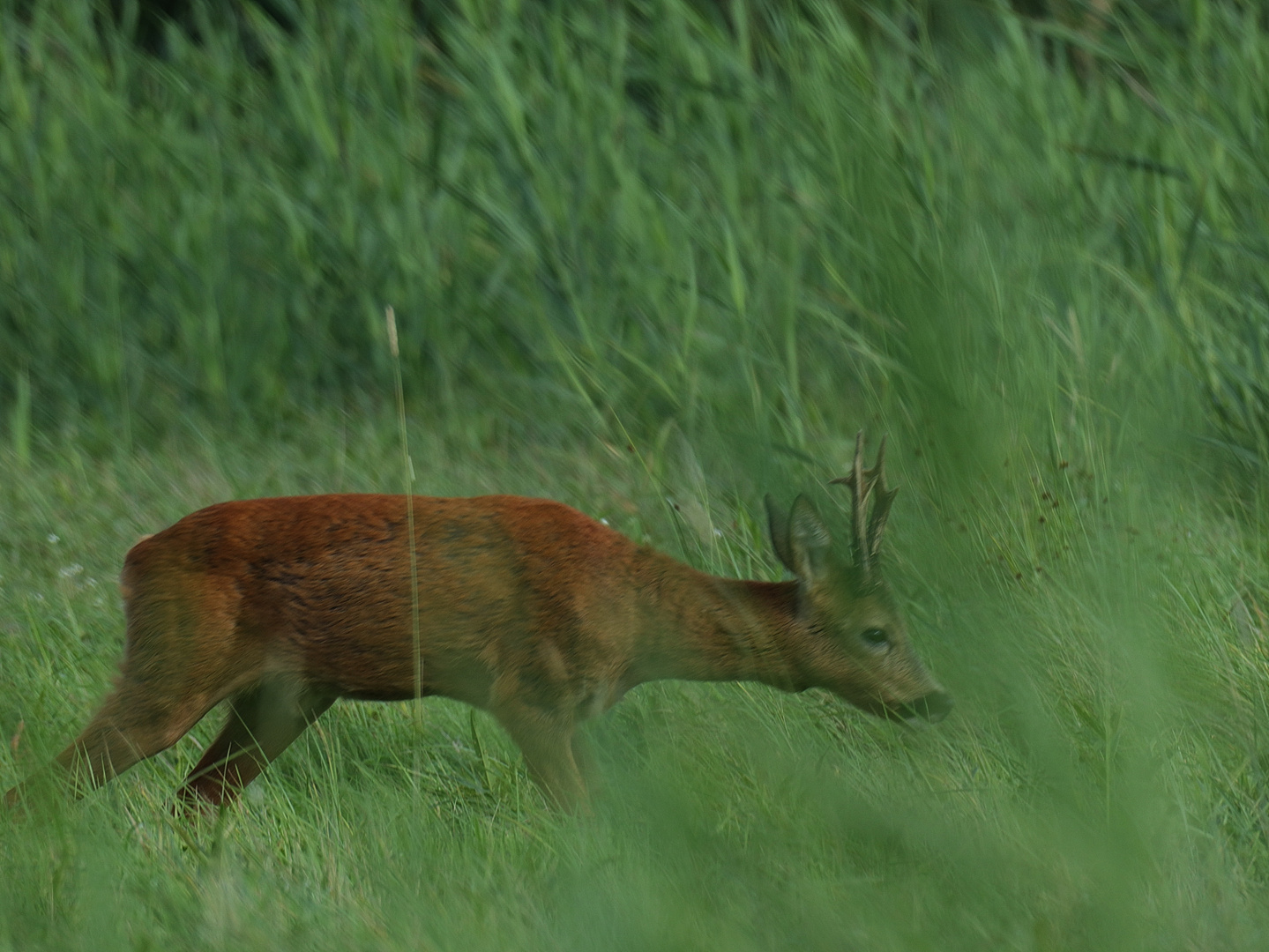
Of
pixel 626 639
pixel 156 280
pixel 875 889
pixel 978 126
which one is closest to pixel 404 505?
pixel 626 639

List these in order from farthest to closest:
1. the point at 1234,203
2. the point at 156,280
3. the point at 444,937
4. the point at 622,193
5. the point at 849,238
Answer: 1. the point at 156,280
2. the point at 622,193
3. the point at 1234,203
4. the point at 849,238
5. the point at 444,937

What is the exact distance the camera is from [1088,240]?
15.7 feet

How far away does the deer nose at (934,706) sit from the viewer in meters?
2.12

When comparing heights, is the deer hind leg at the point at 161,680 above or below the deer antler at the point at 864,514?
below

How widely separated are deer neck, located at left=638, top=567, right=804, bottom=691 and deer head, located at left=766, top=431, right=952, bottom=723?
0.18 ft

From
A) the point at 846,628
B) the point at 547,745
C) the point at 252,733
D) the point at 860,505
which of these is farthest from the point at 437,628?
the point at 860,505

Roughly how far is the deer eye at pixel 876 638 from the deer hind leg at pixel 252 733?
1.09 meters

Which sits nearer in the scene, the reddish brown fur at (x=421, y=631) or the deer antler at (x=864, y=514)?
the deer antler at (x=864, y=514)

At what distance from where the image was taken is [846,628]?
3020mm

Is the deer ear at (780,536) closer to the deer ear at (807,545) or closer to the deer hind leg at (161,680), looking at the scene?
the deer ear at (807,545)

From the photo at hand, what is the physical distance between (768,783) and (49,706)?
2346 mm

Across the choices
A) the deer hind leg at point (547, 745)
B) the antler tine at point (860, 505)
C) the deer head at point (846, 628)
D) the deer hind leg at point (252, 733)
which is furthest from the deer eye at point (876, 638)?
the deer hind leg at point (252, 733)

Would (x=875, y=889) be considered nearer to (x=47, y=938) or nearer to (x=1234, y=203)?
(x=47, y=938)

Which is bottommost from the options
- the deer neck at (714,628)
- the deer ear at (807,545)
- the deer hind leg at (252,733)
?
the deer hind leg at (252,733)
